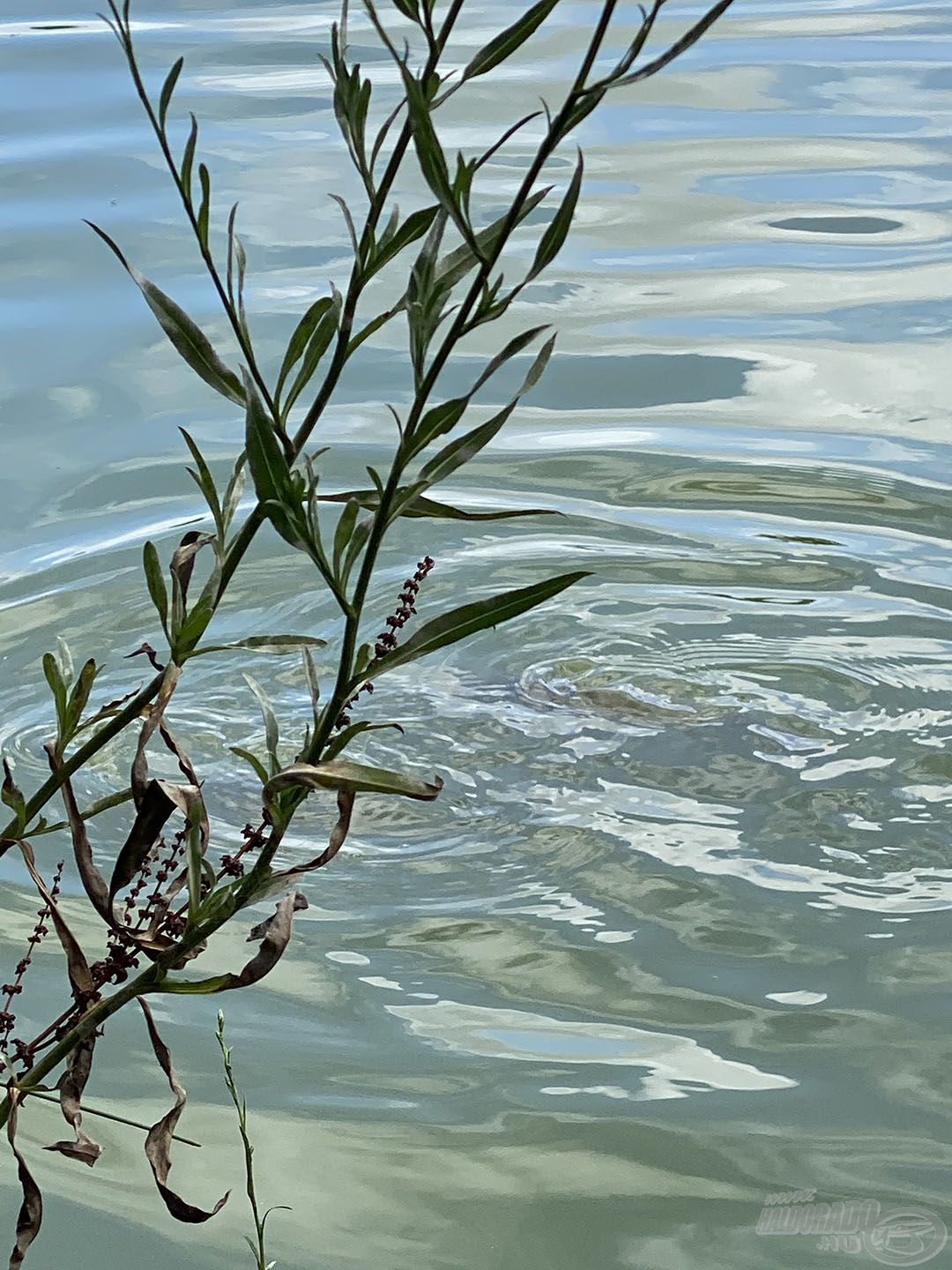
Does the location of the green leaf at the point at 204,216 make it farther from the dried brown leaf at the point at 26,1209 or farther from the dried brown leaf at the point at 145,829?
the dried brown leaf at the point at 26,1209

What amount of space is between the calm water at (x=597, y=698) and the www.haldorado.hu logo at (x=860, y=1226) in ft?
0.07

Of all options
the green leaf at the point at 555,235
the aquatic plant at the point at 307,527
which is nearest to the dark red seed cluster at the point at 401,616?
the aquatic plant at the point at 307,527

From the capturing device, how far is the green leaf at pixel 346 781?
1.09 meters

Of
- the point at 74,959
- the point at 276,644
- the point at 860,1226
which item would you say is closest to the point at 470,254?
the point at 276,644

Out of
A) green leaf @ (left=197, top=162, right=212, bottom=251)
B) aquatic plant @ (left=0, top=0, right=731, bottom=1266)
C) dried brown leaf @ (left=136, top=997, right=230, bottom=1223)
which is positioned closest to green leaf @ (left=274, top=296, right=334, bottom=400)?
aquatic plant @ (left=0, top=0, right=731, bottom=1266)

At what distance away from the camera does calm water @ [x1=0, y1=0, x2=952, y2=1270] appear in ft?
6.64

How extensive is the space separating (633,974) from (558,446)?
221 centimetres

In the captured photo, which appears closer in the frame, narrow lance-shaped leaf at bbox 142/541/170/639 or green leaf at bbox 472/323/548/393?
green leaf at bbox 472/323/548/393

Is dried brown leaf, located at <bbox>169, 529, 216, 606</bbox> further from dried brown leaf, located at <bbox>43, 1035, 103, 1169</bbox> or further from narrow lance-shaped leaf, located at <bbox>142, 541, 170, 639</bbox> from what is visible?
dried brown leaf, located at <bbox>43, 1035, 103, 1169</bbox>

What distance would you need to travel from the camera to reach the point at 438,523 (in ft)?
13.5

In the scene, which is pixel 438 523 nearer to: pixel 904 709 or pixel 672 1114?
pixel 904 709

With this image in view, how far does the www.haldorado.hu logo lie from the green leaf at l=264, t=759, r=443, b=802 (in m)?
1.01

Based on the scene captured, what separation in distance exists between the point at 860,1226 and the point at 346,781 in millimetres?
1080

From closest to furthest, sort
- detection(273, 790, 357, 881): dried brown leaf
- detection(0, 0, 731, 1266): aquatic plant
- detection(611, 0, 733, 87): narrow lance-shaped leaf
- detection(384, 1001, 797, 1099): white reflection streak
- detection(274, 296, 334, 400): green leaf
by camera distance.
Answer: detection(611, 0, 733, 87): narrow lance-shaped leaf, detection(0, 0, 731, 1266): aquatic plant, detection(273, 790, 357, 881): dried brown leaf, detection(274, 296, 334, 400): green leaf, detection(384, 1001, 797, 1099): white reflection streak
